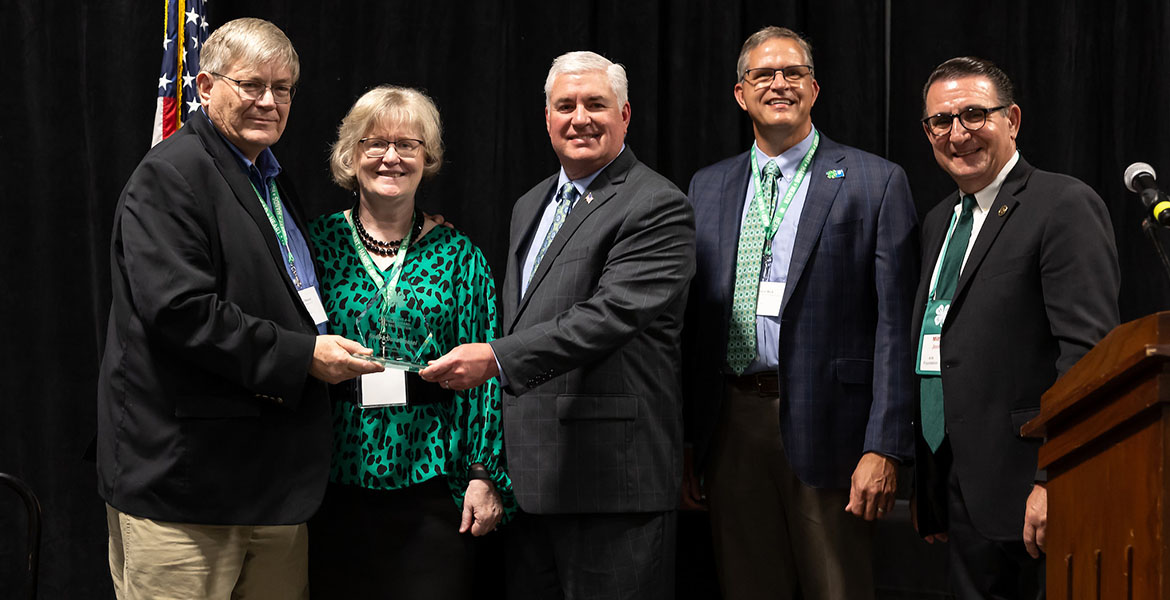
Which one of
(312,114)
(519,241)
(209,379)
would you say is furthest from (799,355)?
(312,114)

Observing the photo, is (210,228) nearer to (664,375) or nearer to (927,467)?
(664,375)

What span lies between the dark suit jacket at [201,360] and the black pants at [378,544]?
0.87ft

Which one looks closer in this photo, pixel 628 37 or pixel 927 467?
pixel 927 467

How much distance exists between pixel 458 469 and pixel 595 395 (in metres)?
0.43

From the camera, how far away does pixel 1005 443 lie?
237 cm

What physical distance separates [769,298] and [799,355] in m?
0.17

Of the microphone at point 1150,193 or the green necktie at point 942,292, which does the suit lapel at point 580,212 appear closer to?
the green necktie at point 942,292

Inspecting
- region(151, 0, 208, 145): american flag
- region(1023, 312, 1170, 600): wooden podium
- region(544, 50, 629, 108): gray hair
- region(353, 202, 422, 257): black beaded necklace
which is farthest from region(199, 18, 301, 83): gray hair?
region(1023, 312, 1170, 600): wooden podium

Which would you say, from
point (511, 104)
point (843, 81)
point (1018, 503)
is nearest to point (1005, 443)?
point (1018, 503)

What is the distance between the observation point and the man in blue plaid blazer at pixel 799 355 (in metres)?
2.73

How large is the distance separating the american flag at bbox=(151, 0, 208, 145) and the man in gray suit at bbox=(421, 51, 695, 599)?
4.77ft

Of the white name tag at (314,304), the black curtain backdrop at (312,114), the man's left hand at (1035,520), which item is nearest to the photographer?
the man's left hand at (1035,520)

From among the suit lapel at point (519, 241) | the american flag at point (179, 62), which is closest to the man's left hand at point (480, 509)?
the suit lapel at point (519, 241)

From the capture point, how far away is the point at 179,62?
136 inches
